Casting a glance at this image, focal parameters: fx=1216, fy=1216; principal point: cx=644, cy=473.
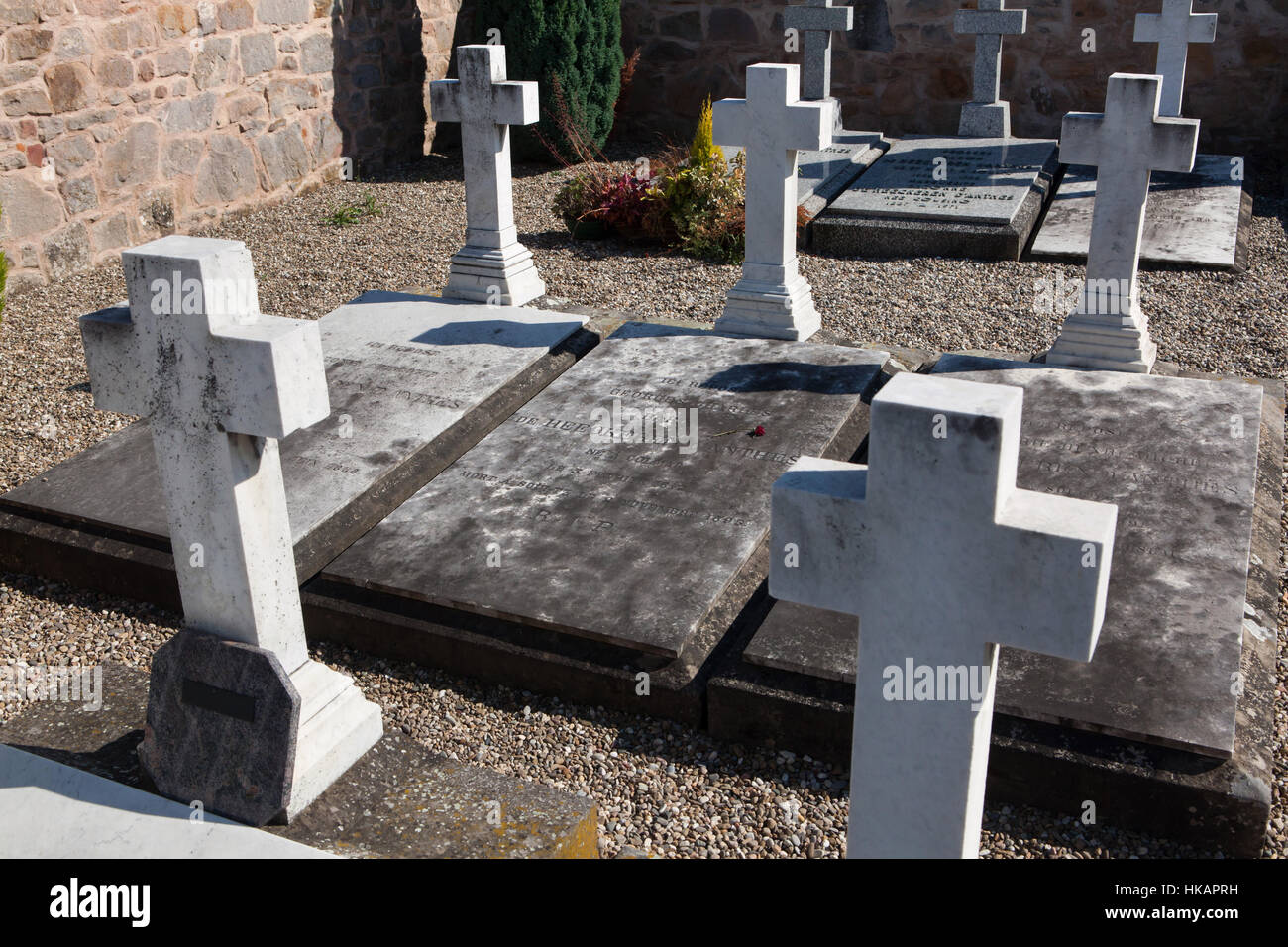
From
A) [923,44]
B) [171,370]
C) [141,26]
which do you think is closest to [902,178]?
[923,44]

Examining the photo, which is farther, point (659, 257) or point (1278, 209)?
point (1278, 209)

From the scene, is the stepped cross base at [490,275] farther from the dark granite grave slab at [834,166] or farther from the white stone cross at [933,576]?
the white stone cross at [933,576]

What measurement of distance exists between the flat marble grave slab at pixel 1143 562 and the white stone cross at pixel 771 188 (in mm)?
956

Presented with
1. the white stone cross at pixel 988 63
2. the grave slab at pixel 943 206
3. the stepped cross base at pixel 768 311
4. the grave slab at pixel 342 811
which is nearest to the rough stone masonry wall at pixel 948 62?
the white stone cross at pixel 988 63

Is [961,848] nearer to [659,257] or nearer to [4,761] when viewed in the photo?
[4,761]

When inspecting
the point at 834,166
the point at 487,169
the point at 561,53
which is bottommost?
the point at 834,166

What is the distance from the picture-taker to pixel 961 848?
2326mm

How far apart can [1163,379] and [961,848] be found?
381 cm

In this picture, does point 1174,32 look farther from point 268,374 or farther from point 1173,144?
point 268,374

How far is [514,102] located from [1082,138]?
9.42ft

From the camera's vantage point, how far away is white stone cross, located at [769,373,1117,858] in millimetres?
1967

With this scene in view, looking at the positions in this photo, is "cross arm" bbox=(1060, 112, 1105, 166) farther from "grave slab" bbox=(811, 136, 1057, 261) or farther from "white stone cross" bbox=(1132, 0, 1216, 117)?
"white stone cross" bbox=(1132, 0, 1216, 117)

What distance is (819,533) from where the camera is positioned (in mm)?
2139

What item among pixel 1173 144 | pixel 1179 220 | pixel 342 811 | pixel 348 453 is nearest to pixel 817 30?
pixel 1179 220
